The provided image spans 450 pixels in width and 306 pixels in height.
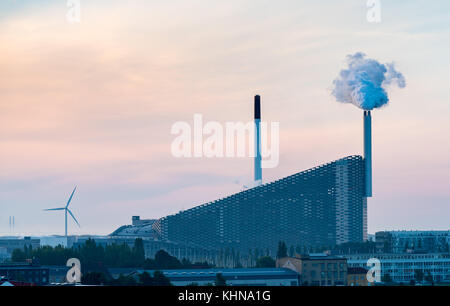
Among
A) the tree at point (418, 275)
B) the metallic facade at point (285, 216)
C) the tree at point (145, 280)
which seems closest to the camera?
the tree at point (145, 280)

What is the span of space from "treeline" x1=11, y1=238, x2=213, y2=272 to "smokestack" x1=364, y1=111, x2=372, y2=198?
53.4 metres

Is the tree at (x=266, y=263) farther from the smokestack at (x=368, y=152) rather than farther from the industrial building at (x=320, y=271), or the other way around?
the smokestack at (x=368, y=152)

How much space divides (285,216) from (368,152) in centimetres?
2127

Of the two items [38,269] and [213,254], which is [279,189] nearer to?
[213,254]

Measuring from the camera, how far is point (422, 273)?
117m

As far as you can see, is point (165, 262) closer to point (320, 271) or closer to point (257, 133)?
point (320, 271)

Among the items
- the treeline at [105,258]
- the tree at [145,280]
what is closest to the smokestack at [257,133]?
the treeline at [105,258]

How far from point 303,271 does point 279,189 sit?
82.8m

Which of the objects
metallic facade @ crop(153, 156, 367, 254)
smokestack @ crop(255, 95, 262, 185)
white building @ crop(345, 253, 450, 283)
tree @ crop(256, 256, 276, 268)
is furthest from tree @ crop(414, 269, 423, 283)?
metallic facade @ crop(153, 156, 367, 254)

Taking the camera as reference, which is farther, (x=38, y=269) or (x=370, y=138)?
(x=370, y=138)

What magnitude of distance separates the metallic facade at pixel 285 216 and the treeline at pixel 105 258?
5613 cm

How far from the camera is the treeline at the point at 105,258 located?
99.6 metres
